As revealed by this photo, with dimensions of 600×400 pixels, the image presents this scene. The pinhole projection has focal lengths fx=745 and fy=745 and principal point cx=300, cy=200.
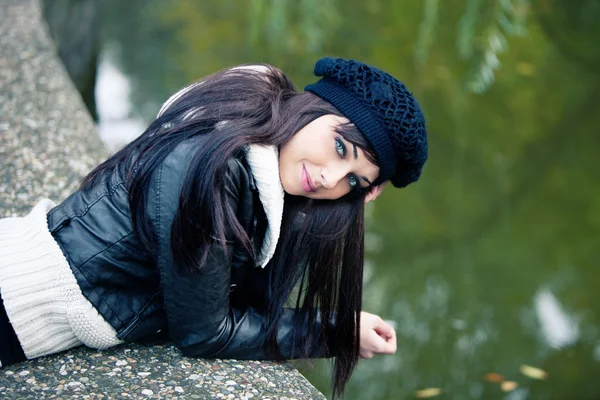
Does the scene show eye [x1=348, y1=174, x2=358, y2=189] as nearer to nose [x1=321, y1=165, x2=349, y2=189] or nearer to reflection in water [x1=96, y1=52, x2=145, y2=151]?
nose [x1=321, y1=165, x2=349, y2=189]

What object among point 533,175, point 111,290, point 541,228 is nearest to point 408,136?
point 111,290

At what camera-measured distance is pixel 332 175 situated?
1.91 m

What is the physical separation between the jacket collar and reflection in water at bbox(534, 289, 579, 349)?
233cm

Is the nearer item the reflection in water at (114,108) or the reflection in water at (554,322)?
the reflection in water at (554,322)

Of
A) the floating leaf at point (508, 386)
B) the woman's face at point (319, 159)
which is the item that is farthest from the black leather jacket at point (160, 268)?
the floating leaf at point (508, 386)

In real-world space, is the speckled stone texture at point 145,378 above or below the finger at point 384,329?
above

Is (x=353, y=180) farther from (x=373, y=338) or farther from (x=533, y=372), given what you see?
(x=533, y=372)

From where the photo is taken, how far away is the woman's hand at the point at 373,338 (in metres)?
2.18

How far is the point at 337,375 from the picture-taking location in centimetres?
223

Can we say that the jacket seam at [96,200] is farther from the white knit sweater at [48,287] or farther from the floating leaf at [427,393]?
the floating leaf at [427,393]

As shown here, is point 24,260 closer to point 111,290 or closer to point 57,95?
point 111,290

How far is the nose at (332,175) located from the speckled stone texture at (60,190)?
594 millimetres

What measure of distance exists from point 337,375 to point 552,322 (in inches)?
82.8

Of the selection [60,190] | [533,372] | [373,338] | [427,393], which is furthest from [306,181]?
[533,372]
